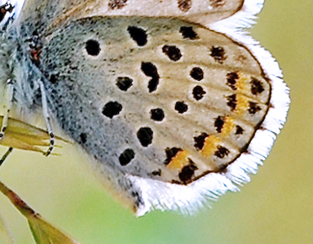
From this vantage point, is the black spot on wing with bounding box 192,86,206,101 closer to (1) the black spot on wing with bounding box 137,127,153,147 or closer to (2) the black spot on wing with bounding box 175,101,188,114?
(2) the black spot on wing with bounding box 175,101,188,114

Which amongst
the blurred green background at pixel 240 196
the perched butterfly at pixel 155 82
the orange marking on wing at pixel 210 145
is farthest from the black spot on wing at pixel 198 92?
the blurred green background at pixel 240 196

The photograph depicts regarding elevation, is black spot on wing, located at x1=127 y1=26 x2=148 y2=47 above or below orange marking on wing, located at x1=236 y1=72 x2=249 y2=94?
above

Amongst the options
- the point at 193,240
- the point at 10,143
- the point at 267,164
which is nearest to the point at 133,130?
the point at 10,143

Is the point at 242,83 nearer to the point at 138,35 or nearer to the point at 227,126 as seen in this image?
the point at 227,126

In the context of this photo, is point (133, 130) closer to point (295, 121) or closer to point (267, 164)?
point (267, 164)

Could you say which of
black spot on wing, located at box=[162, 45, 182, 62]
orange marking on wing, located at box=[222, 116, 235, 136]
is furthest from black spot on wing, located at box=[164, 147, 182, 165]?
black spot on wing, located at box=[162, 45, 182, 62]

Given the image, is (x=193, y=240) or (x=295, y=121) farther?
(x=295, y=121)
